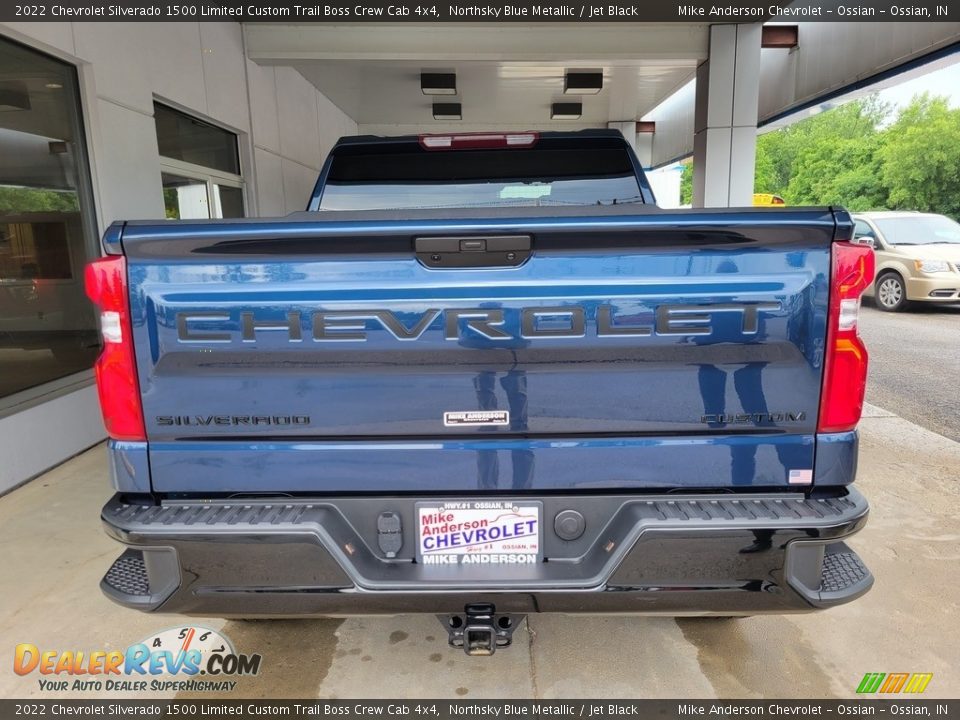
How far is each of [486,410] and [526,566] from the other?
475 mm

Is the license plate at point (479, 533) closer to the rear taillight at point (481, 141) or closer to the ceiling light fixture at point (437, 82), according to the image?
the rear taillight at point (481, 141)

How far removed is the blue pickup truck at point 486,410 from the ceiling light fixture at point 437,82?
32.6ft

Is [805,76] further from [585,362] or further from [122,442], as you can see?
[122,442]

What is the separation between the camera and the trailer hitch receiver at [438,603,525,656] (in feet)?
5.99

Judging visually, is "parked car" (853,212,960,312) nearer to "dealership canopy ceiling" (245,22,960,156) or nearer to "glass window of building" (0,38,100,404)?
"dealership canopy ceiling" (245,22,960,156)

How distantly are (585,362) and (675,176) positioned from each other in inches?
1181

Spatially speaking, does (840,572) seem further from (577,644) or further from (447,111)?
(447,111)

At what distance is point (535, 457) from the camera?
1.80 m

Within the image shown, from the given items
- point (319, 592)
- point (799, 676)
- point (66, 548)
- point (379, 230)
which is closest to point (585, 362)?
point (379, 230)

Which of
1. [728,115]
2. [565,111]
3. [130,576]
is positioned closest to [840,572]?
[130,576]

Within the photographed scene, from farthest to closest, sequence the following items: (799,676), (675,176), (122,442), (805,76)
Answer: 1. (675,176)
2. (805,76)
3. (799,676)
4. (122,442)

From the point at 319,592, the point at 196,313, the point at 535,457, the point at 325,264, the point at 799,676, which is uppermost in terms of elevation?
the point at 325,264

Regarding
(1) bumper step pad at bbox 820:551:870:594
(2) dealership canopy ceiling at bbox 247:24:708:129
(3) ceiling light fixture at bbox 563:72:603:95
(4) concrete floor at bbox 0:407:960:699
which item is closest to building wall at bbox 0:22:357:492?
(2) dealership canopy ceiling at bbox 247:24:708:129

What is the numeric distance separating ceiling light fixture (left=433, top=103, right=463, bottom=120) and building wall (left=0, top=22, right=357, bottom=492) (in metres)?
5.48
